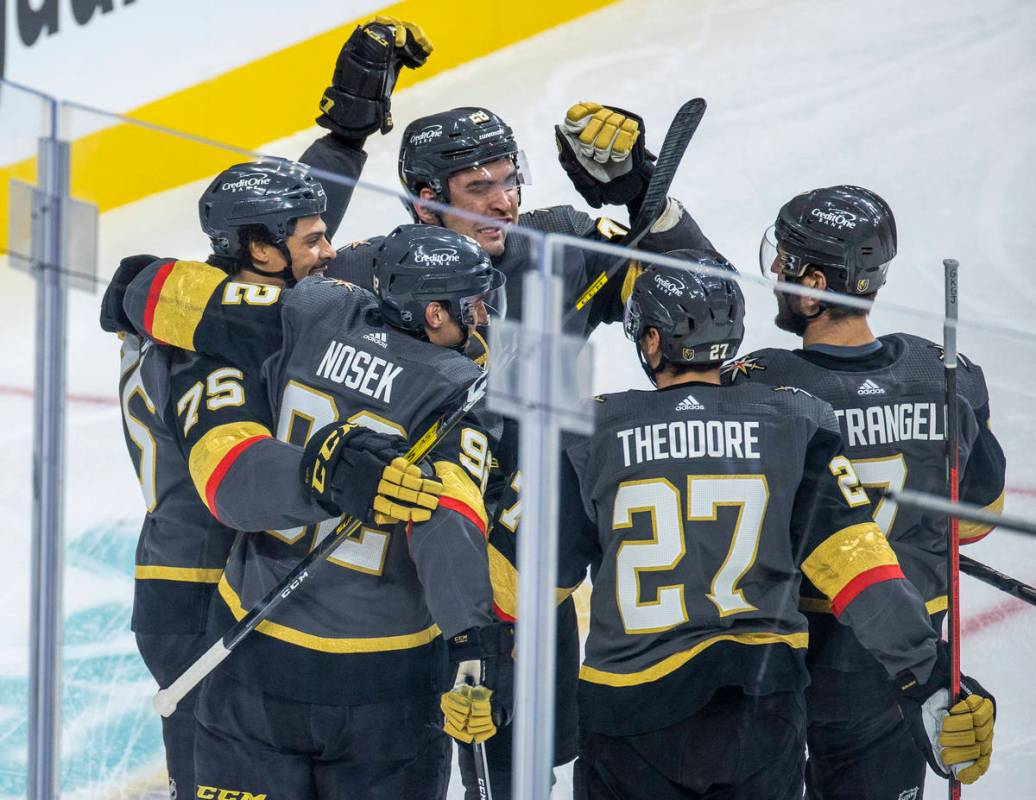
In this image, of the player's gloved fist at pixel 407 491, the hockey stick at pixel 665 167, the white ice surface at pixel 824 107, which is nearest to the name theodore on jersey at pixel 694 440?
the player's gloved fist at pixel 407 491

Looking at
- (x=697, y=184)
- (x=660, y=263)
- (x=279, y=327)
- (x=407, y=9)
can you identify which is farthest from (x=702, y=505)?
(x=407, y=9)

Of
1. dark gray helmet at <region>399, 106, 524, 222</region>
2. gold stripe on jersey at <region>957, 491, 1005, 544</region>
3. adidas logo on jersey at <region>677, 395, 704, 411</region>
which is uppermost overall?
dark gray helmet at <region>399, 106, 524, 222</region>

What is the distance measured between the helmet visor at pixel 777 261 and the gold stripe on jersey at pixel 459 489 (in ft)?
3.00

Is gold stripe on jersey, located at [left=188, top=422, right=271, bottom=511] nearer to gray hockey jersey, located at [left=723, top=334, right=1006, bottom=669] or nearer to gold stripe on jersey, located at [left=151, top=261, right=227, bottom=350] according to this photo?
gold stripe on jersey, located at [left=151, top=261, right=227, bottom=350]

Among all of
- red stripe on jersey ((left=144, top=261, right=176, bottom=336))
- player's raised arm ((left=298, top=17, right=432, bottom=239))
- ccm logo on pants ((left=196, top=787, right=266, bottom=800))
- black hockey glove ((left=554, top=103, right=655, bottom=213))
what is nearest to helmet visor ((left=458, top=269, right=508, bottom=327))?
red stripe on jersey ((left=144, top=261, right=176, bottom=336))

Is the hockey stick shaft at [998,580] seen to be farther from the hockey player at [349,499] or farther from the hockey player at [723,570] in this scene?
the hockey player at [349,499]

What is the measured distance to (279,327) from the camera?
79.8 inches

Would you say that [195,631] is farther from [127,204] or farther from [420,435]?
[127,204]

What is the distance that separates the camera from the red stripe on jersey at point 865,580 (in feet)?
6.31

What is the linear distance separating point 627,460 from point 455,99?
349cm

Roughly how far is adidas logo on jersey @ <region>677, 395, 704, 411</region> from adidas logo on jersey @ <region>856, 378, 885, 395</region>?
23 cm

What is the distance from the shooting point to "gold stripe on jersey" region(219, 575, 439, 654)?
2.11m

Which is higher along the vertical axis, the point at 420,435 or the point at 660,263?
the point at 660,263

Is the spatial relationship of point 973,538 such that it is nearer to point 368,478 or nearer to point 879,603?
point 879,603
